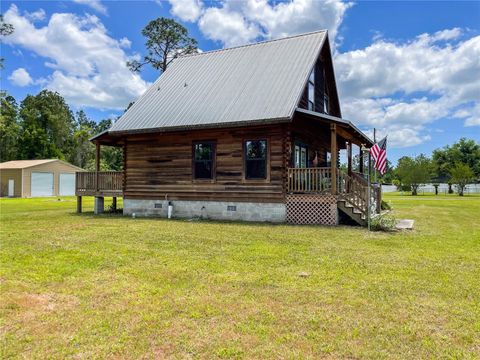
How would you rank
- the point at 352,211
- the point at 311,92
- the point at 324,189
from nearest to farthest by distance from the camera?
the point at 352,211, the point at 324,189, the point at 311,92

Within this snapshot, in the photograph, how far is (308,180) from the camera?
1312cm

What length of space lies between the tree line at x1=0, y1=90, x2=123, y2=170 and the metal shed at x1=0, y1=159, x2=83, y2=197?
22.5 ft

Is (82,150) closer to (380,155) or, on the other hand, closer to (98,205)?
(98,205)

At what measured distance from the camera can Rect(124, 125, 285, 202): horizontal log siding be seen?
44.4ft

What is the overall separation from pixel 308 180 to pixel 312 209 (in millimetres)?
1043

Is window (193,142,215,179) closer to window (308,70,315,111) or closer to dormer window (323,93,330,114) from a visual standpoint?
window (308,70,315,111)

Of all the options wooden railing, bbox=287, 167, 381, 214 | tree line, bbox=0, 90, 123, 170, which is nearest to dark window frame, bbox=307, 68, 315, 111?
wooden railing, bbox=287, 167, 381, 214

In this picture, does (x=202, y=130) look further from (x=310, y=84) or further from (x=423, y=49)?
(x=423, y=49)

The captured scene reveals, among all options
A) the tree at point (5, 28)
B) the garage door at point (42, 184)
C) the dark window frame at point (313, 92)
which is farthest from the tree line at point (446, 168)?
the tree at point (5, 28)

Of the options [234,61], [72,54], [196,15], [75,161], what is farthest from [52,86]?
[234,61]

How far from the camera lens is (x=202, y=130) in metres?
14.7

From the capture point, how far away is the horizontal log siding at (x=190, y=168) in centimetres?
1354

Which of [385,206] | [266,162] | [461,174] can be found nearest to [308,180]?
[266,162]

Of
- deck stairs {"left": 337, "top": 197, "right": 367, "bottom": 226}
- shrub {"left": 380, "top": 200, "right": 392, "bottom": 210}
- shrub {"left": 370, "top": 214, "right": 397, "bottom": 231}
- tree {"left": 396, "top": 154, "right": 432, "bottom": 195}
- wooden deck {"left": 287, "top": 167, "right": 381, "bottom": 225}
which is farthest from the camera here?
tree {"left": 396, "top": 154, "right": 432, "bottom": 195}
